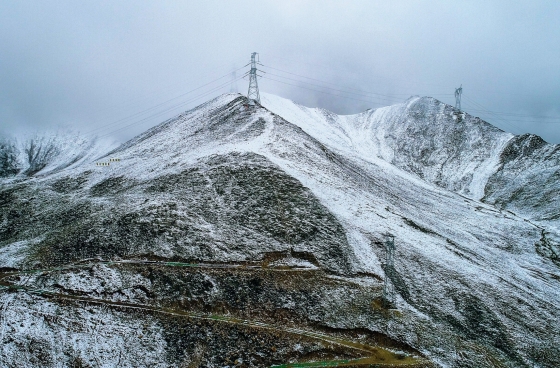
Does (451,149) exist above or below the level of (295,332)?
above

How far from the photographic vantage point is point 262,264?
35781 millimetres

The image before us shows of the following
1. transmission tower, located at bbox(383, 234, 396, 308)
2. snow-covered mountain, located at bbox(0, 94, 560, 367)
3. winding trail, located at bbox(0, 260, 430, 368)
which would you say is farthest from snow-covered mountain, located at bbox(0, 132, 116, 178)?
transmission tower, located at bbox(383, 234, 396, 308)

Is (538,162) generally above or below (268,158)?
above

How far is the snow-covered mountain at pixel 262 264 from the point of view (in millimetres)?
27094

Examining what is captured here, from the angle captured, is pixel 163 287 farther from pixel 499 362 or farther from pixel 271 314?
pixel 499 362

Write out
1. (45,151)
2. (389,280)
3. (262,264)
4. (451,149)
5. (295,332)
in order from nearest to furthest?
(295,332) < (389,280) < (262,264) < (451,149) < (45,151)

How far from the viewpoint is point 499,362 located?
2778 cm

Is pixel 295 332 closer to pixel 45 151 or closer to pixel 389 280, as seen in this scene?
pixel 389 280

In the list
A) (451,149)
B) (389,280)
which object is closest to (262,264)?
(389,280)

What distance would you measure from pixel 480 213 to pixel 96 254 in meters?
72.0

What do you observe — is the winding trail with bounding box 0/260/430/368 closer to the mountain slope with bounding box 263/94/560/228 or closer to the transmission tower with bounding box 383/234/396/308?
the transmission tower with bounding box 383/234/396/308

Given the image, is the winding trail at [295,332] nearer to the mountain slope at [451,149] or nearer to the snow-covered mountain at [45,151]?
the mountain slope at [451,149]

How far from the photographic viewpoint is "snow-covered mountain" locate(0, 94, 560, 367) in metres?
27.1

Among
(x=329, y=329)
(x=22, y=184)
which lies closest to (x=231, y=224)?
(x=329, y=329)
